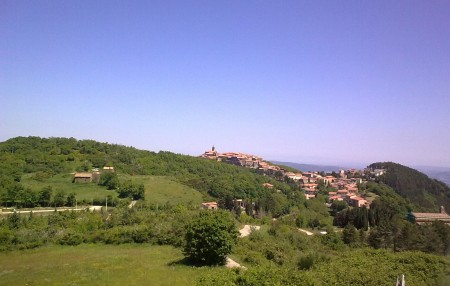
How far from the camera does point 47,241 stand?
38031 millimetres

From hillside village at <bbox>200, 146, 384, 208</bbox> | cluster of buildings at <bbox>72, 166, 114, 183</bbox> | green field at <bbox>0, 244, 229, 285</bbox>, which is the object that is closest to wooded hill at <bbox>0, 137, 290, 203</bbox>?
cluster of buildings at <bbox>72, 166, 114, 183</bbox>

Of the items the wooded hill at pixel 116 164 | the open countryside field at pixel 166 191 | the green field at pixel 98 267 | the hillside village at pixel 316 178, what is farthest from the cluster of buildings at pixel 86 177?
the green field at pixel 98 267

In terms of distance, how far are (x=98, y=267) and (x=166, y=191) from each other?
44.5 m

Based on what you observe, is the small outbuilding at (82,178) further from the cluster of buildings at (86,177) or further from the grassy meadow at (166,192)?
the grassy meadow at (166,192)

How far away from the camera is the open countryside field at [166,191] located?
224ft

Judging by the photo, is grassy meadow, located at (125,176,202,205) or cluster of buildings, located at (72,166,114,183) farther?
cluster of buildings, located at (72,166,114,183)

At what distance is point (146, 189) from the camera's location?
239 ft

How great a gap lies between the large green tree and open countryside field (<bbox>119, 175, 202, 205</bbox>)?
36029mm

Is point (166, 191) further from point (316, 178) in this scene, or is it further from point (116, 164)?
point (316, 178)

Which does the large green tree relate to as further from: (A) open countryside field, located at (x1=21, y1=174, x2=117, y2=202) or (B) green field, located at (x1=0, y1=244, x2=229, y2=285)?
(A) open countryside field, located at (x1=21, y1=174, x2=117, y2=202)

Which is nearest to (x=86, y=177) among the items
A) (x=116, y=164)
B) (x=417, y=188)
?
(x=116, y=164)

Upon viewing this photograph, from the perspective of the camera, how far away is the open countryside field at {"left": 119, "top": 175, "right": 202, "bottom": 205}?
6839 cm

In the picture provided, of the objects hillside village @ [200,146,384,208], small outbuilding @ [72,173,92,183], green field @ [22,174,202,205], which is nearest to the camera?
green field @ [22,174,202,205]

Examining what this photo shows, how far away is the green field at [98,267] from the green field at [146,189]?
27.2m
